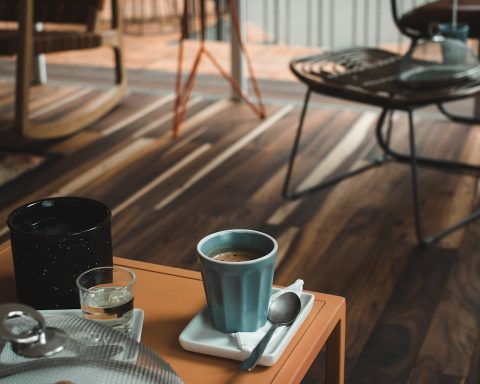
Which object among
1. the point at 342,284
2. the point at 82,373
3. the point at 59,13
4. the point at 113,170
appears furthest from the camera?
the point at 59,13

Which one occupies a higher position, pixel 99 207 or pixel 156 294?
pixel 99 207

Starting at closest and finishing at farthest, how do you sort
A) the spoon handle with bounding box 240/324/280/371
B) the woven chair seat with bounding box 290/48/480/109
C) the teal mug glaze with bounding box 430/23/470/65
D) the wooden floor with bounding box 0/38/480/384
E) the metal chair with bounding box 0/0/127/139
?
the spoon handle with bounding box 240/324/280/371 → the wooden floor with bounding box 0/38/480/384 → the woven chair seat with bounding box 290/48/480/109 → the teal mug glaze with bounding box 430/23/470/65 → the metal chair with bounding box 0/0/127/139

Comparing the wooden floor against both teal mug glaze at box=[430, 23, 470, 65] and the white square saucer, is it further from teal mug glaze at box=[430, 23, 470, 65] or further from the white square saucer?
the white square saucer

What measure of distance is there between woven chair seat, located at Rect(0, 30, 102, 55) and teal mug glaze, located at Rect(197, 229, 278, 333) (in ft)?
7.39

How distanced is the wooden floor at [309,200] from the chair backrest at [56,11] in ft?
1.17

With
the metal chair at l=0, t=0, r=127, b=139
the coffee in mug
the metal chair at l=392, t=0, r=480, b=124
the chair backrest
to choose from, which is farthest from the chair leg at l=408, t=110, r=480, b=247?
the chair backrest

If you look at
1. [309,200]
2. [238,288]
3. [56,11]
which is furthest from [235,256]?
[56,11]

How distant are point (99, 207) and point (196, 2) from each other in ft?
16.1

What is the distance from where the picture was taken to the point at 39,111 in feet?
11.6

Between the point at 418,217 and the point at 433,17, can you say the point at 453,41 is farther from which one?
the point at 418,217

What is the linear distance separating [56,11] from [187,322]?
2684 mm

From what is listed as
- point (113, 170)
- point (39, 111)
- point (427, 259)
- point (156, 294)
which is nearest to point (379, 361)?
point (427, 259)

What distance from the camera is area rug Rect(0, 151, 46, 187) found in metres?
2.85

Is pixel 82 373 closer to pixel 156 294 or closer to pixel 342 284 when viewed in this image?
pixel 156 294
